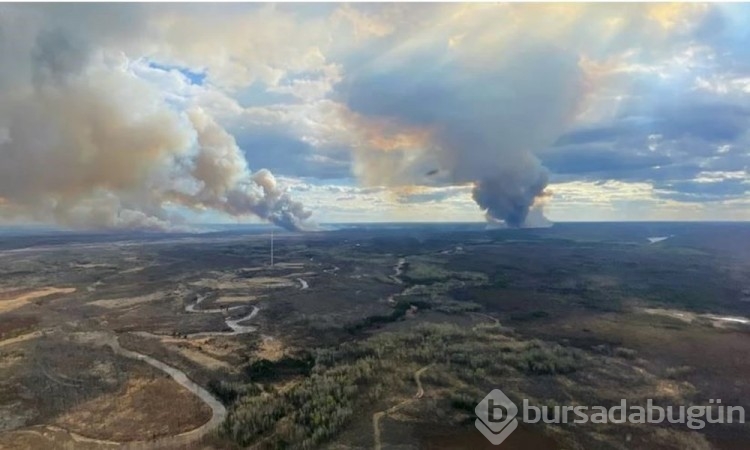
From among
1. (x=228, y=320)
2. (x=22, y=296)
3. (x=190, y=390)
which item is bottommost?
(x=190, y=390)

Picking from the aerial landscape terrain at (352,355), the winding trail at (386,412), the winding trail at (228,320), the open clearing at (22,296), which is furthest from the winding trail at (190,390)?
the open clearing at (22,296)

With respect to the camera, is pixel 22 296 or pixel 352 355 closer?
pixel 352 355

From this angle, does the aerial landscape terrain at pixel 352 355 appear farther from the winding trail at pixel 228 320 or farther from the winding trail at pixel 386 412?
the winding trail at pixel 228 320

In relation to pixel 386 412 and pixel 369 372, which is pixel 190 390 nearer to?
pixel 369 372

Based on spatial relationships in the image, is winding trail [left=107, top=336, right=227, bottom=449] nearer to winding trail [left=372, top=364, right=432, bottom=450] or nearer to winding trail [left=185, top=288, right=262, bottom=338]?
winding trail [left=185, top=288, right=262, bottom=338]

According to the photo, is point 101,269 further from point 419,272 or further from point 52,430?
point 52,430

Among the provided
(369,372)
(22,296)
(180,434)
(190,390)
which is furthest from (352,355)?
(22,296)

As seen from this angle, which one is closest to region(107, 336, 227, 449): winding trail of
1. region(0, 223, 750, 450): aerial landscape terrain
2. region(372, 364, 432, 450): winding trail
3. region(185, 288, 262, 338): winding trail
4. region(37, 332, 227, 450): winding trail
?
region(37, 332, 227, 450): winding trail

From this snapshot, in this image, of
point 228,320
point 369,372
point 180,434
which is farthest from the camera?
point 228,320
